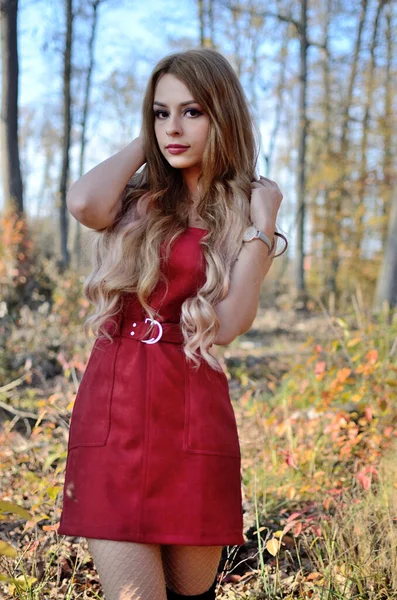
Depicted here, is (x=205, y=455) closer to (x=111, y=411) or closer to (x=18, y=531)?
(x=111, y=411)

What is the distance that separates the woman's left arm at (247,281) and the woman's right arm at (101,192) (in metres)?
0.45

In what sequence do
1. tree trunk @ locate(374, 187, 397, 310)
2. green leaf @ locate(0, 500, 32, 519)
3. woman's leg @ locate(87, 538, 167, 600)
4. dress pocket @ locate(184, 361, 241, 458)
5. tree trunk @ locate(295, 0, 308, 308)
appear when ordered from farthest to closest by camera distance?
1. tree trunk @ locate(295, 0, 308, 308)
2. tree trunk @ locate(374, 187, 397, 310)
3. dress pocket @ locate(184, 361, 241, 458)
4. woman's leg @ locate(87, 538, 167, 600)
5. green leaf @ locate(0, 500, 32, 519)

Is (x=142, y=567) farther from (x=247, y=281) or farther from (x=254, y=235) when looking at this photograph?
(x=254, y=235)

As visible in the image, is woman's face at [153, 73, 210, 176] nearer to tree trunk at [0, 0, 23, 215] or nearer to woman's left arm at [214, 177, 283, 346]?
woman's left arm at [214, 177, 283, 346]

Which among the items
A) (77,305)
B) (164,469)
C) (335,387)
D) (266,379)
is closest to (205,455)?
(164,469)

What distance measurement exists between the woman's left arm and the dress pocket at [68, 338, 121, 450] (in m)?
0.34

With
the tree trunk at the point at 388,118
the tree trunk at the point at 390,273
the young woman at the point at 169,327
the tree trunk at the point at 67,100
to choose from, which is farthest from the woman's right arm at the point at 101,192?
the tree trunk at the point at 388,118

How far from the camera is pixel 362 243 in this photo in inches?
580

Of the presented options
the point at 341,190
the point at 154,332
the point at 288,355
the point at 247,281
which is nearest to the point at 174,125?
the point at 247,281

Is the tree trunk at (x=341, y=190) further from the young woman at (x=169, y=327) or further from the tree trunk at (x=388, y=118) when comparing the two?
the young woman at (x=169, y=327)

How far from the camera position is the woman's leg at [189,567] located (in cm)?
191

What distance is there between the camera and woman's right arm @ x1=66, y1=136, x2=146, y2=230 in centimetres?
203

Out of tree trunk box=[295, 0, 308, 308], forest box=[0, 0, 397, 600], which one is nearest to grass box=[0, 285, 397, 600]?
forest box=[0, 0, 397, 600]

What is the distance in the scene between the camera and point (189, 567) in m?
1.92
